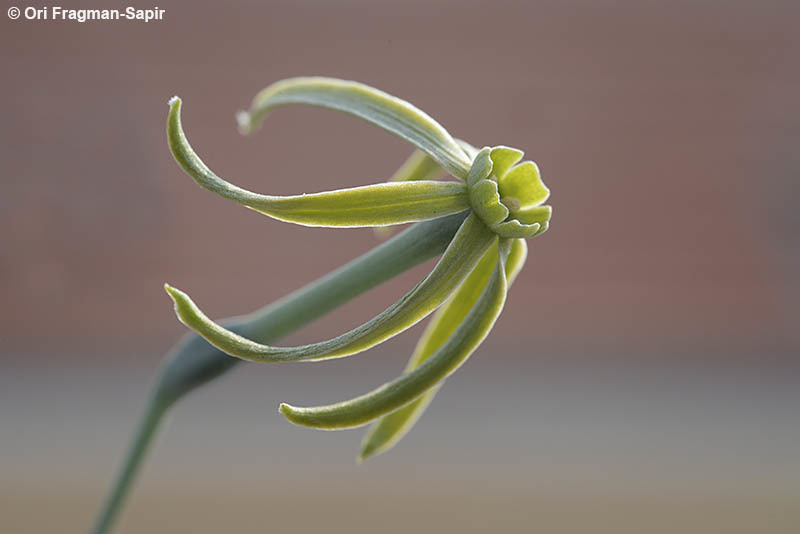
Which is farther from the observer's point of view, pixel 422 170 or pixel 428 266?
pixel 428 266

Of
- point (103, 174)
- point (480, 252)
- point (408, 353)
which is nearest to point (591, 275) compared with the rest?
point (408, 353)

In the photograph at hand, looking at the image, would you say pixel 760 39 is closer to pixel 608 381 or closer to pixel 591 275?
pixel 591 275

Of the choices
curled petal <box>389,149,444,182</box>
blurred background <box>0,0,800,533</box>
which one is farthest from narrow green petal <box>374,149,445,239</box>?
blurred background <box>0,0,800,533</box>

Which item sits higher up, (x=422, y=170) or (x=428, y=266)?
(x=428, y=266)

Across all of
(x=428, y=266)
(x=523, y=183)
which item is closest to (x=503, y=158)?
(x=523, y=183)

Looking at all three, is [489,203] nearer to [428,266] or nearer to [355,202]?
[355,202]
